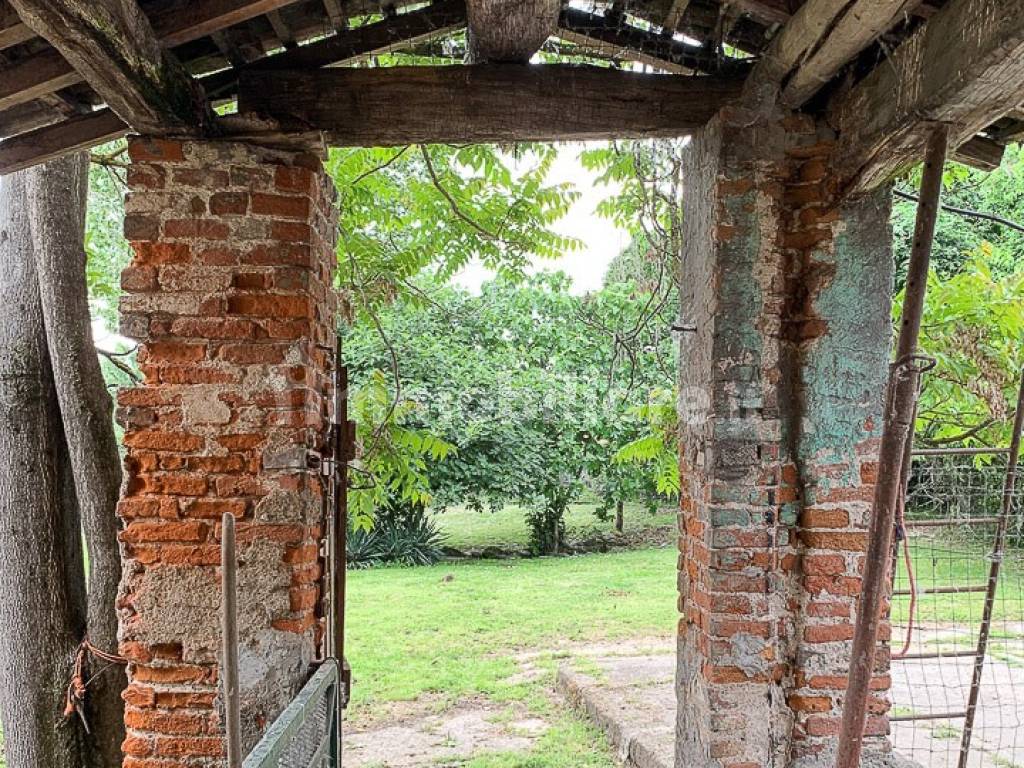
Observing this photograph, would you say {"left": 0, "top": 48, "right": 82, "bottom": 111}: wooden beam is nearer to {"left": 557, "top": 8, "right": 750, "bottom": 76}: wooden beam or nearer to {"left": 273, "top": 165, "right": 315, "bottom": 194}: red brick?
{"left": 273, "top": 165, "right": 315, "bottom": 194}: red brick

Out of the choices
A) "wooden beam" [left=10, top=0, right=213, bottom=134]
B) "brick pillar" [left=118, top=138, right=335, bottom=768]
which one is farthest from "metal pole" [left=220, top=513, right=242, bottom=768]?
"wooden beam" [left=10, top=0, right=213, bottom=134]

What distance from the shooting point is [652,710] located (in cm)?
473

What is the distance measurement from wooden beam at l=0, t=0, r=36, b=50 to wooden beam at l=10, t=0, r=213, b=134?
0.30ft

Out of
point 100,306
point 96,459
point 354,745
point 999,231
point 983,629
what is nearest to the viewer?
point 983,629

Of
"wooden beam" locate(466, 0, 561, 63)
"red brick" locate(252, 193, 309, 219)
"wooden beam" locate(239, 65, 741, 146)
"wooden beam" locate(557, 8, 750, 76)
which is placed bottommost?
"red brick" locate(252, 193, 309, 219)

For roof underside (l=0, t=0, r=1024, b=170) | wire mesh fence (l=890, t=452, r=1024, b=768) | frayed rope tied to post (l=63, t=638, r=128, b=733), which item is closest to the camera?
roof underside (l=0, t=0, r=1024, b=170)

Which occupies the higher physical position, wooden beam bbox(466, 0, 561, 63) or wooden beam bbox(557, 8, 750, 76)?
wooden beam bbox(557, 8, 750, 76)

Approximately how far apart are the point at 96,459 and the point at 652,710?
140 inches

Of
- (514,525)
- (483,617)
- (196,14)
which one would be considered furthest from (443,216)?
(514,525)

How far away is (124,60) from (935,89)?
2.04 metres

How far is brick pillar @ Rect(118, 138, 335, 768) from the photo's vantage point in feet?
7.81

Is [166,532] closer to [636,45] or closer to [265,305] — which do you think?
[265,305]

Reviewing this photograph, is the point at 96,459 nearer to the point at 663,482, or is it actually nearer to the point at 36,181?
the point at 36,181

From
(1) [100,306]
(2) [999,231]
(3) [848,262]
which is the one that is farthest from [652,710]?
(1) [100,306]
